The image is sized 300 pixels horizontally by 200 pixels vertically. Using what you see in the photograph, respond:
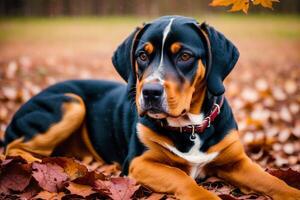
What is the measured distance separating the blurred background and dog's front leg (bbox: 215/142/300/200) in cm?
107

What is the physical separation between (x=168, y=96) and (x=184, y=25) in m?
0.72

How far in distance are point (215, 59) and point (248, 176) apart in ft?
3.34

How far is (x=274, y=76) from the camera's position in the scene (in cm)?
1106

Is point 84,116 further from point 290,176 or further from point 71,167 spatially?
point 290,176

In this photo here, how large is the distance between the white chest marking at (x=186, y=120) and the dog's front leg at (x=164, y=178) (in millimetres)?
318

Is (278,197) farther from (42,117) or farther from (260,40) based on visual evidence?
(260,40)

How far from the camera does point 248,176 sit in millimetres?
4461

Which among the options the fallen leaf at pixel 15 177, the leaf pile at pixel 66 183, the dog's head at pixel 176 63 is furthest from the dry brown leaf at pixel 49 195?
the dog's head at pixel 176 63

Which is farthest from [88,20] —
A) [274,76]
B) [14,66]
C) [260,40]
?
[274,76]

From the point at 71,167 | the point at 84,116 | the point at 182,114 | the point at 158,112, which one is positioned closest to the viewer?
the point at 158,112

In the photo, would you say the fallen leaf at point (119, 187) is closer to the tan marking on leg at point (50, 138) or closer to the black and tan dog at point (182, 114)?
the black and tan dog at point (182, 114)

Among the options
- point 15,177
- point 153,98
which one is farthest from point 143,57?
point 15,177

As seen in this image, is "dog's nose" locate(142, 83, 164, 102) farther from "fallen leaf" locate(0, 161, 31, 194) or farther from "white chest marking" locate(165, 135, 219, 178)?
"fallen leaf" locate(0, 161, 31, 194)

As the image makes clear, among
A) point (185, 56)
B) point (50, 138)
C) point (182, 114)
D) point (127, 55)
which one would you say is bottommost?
point (50, 138)
